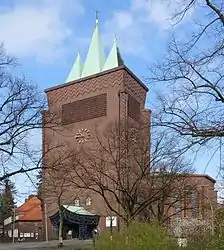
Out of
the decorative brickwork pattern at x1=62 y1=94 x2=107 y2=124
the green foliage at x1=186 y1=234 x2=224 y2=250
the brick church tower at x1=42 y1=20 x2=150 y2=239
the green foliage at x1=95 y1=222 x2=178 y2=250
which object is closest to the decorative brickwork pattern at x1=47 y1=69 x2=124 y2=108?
the brick church tower at x1=42 y1=20 x2=150 y2=239

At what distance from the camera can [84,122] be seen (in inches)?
2874

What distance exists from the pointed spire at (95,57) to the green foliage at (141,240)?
6148 centimetres

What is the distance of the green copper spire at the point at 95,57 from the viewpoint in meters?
77.2

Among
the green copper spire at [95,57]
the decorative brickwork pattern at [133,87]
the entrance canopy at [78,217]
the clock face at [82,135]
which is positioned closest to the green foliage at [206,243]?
the entrance canopy at [78,217]

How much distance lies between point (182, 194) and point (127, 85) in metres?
39.5

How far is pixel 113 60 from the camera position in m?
76.2

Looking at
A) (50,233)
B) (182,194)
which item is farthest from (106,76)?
(182,194)

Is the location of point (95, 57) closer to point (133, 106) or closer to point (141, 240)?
point (133, 106)

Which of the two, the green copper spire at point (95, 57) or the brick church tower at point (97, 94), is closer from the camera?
the brick church tower at point (97, 94)

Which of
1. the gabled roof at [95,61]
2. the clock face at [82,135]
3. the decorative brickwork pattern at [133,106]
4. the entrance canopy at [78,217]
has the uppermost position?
the gabled roof at [95,61]

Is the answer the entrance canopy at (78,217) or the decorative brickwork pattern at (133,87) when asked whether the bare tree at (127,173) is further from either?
the decorative brickwork pattern at (133,87)

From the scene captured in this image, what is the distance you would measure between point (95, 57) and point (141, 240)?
216ft

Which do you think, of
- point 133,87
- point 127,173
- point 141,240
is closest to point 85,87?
point 133,87

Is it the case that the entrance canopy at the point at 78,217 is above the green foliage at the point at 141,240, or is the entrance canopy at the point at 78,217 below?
above
